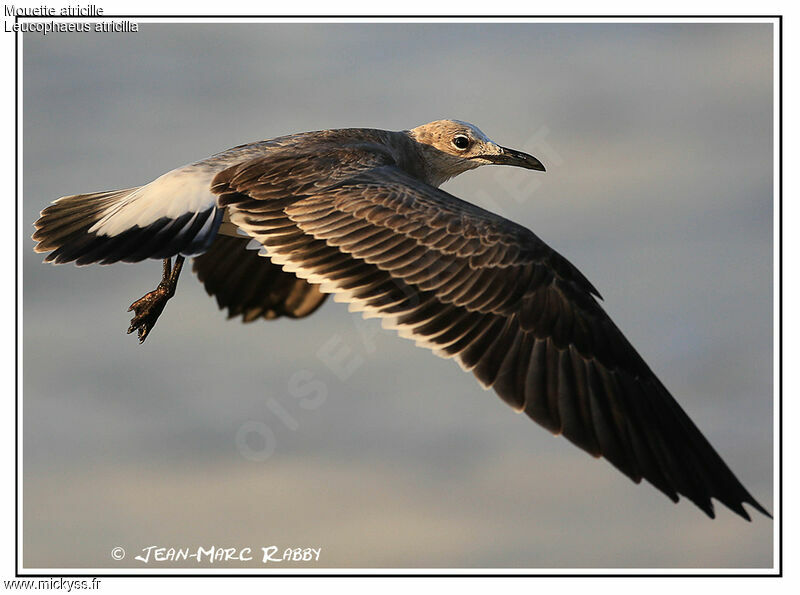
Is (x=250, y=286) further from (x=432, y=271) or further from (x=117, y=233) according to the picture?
(x=432, y=271)

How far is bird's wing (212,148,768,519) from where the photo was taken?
7293 mm

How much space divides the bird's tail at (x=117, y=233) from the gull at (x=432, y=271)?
Result: 0.01 m

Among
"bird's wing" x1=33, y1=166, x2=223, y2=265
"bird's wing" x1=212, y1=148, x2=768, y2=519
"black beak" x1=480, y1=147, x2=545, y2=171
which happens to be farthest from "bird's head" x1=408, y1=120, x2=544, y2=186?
"bird's wing" x1=33, y1=166, x2=223, y2=265

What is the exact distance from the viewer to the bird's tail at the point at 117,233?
8.10m

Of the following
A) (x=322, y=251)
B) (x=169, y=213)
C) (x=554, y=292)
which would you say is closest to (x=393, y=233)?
(x=322, y=251)

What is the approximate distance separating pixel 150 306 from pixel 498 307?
2735 millimetres

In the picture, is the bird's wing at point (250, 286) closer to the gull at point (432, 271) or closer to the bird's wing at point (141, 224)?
the gull at point (432, 271)

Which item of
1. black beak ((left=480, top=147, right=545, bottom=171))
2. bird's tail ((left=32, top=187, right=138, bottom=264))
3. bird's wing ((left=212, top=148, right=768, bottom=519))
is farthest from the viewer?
black beak ((left=480, top=147, right=545, bottom=171))

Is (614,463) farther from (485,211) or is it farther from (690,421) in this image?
(485,211)

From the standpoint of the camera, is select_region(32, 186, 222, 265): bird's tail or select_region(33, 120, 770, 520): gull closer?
select_region(33, 120, 770, 520): gull

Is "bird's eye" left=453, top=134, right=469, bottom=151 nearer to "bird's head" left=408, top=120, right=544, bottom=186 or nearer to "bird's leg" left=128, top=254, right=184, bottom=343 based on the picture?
"bird's head" left=408, top=120, right=544, bottom=186

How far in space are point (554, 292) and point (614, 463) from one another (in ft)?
3.87

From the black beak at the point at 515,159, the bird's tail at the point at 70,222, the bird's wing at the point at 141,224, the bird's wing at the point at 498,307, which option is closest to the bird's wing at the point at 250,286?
the bird's tail at the point at 70,222

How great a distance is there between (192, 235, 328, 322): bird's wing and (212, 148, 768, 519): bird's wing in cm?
209
